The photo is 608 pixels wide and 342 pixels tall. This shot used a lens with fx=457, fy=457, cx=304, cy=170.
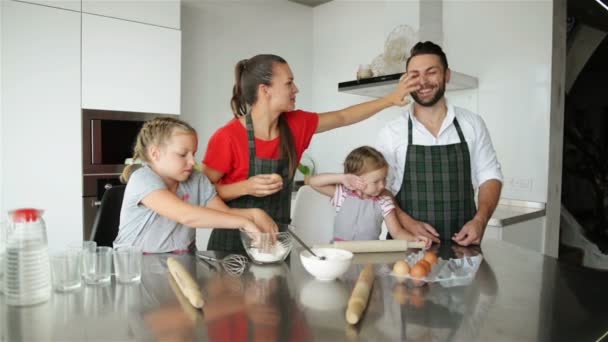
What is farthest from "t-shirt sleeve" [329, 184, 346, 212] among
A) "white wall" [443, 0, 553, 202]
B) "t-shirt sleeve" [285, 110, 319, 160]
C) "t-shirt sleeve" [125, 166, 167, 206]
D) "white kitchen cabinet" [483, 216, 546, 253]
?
"white wall" [443, 0, 553, 202]

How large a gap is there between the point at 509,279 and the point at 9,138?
2347 millimetres

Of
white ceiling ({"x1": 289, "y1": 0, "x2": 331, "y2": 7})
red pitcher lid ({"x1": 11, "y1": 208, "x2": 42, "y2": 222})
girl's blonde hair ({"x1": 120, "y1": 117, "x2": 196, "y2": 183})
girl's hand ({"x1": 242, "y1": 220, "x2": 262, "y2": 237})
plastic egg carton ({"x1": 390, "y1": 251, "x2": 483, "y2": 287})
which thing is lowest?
plastic egg carton ({"x1": 390, "y1": 251, "x2": 483, "y2": 287})

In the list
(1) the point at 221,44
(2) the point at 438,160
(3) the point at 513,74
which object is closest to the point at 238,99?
(2) the point at 438,160

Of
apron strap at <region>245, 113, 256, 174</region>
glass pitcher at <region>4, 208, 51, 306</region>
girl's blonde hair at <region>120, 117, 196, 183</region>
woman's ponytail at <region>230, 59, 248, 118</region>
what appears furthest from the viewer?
woman's ponytail at <region>230, 59, 248, 118</region>

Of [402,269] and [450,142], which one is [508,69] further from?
[402,269]

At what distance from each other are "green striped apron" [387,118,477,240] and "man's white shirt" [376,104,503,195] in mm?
32

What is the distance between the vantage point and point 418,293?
3.04 ft

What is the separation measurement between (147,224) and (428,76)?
3.57 feet

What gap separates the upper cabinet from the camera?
2.49m

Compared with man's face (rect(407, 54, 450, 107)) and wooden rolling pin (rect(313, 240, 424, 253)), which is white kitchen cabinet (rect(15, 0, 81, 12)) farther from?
wooden rolling pin (rect(313, 240, 424, 253))

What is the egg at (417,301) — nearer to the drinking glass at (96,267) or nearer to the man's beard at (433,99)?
the drinking glass at (96,267)

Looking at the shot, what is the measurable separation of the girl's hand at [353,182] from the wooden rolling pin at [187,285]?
2.76 ft

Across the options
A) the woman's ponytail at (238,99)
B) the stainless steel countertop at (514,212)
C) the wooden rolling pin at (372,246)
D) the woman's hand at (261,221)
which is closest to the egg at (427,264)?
the wooden rolling pin at (372,246)

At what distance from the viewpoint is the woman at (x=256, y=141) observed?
1.52m
